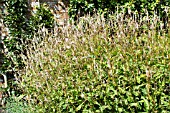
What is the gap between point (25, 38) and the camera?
598cm

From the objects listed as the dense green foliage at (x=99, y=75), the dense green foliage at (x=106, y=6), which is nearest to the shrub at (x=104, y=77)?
the dense green foliage at (x=99, y=75)

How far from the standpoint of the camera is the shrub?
144 inches

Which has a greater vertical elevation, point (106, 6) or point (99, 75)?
point (106, 6)

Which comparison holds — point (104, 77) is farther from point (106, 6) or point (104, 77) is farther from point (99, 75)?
point (106, 6)

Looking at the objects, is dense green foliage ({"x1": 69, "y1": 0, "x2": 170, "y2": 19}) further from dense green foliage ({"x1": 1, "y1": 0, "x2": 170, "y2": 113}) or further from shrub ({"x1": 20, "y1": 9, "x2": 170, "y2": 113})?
shrub ({"x1": 20, "y1": 9, "x2": 170, "y2": 113})

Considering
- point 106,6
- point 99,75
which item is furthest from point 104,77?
point 106,6

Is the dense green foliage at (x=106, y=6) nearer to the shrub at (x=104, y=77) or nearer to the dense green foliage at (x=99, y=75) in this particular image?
the dense green foliage at (x=99, y=75)

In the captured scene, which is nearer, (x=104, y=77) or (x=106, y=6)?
(x=104, y=77)

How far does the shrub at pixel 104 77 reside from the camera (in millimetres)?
3656

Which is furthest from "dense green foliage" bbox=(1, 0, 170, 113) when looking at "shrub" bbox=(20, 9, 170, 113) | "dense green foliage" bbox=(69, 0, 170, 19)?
"dense green foliage" bbox=(69, 0, 170, 19)

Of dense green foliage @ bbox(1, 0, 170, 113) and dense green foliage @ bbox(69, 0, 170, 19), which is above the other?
dense green foliage @ bbox(69, 0, 170, 19)

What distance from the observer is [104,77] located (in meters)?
3.91

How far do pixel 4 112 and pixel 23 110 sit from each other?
67 centimetres

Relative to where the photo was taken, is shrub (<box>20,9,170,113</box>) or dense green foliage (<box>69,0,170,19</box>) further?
dense green foliage (<box>69,0,170,19</box>)
